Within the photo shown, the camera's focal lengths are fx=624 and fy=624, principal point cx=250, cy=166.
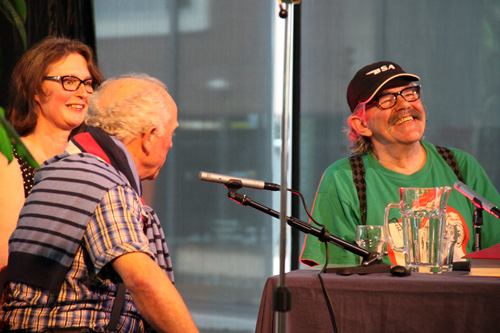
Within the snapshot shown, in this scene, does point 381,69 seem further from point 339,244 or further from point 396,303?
point 396,303

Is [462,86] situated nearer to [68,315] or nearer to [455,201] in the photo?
[455,201]

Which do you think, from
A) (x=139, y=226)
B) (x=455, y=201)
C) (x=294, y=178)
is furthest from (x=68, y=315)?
(x=294, y=178)

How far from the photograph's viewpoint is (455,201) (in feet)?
8.02

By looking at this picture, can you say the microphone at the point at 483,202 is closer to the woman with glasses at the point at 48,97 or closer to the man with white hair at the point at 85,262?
the man with white hair at the point at 85,262

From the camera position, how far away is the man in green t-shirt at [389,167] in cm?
246

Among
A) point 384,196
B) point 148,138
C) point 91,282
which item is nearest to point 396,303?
point 91,282

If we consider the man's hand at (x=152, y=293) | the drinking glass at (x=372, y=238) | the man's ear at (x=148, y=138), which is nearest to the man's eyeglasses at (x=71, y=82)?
the man's ear at (x=148, y=138)

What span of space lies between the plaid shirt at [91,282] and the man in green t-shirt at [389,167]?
39.5 inches

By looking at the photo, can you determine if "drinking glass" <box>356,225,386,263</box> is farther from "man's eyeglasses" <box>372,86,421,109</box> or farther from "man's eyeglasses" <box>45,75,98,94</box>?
"man's eyeglasses" <box>45,75,98,94</box>

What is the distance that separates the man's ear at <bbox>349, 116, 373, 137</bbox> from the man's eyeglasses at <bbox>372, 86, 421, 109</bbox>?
125 millimetres

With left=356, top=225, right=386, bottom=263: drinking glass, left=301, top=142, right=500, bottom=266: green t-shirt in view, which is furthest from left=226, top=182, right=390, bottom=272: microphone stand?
left=301, top=142, right=500, bottom=266: green t-shirt

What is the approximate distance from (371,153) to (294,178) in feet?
4.39

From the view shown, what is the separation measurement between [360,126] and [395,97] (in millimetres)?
216

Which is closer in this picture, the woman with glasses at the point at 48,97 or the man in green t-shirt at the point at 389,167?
the man in green t-shirt at the point at 389,167
